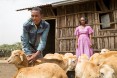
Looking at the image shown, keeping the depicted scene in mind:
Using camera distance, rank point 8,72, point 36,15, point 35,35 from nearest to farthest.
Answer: point 36,15 → point 35,35 → point 8,72

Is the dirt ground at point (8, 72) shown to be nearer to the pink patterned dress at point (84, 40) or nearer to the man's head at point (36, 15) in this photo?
the pink patterned dress at point (84, 40)

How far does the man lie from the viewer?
684 centimetres

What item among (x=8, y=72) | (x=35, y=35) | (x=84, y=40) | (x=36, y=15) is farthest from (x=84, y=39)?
(x=36, y=15)

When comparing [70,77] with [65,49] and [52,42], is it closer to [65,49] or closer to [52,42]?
[65,49]

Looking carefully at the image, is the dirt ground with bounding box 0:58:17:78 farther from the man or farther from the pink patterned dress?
the man

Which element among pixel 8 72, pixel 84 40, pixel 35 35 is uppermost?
pixel 35 35

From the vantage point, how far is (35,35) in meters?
7.14

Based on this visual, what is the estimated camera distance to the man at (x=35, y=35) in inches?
269

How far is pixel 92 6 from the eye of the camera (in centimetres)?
1531

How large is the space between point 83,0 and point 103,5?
3.37 feet

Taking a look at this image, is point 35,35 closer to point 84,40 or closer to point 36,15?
point 36,15

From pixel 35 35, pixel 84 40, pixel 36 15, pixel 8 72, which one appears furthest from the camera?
pixel 8 72

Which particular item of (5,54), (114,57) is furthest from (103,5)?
(5,54)

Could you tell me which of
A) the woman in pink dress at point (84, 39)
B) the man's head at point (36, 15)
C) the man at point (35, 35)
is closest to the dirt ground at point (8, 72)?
the woman in pink dress at point (84, 39)
